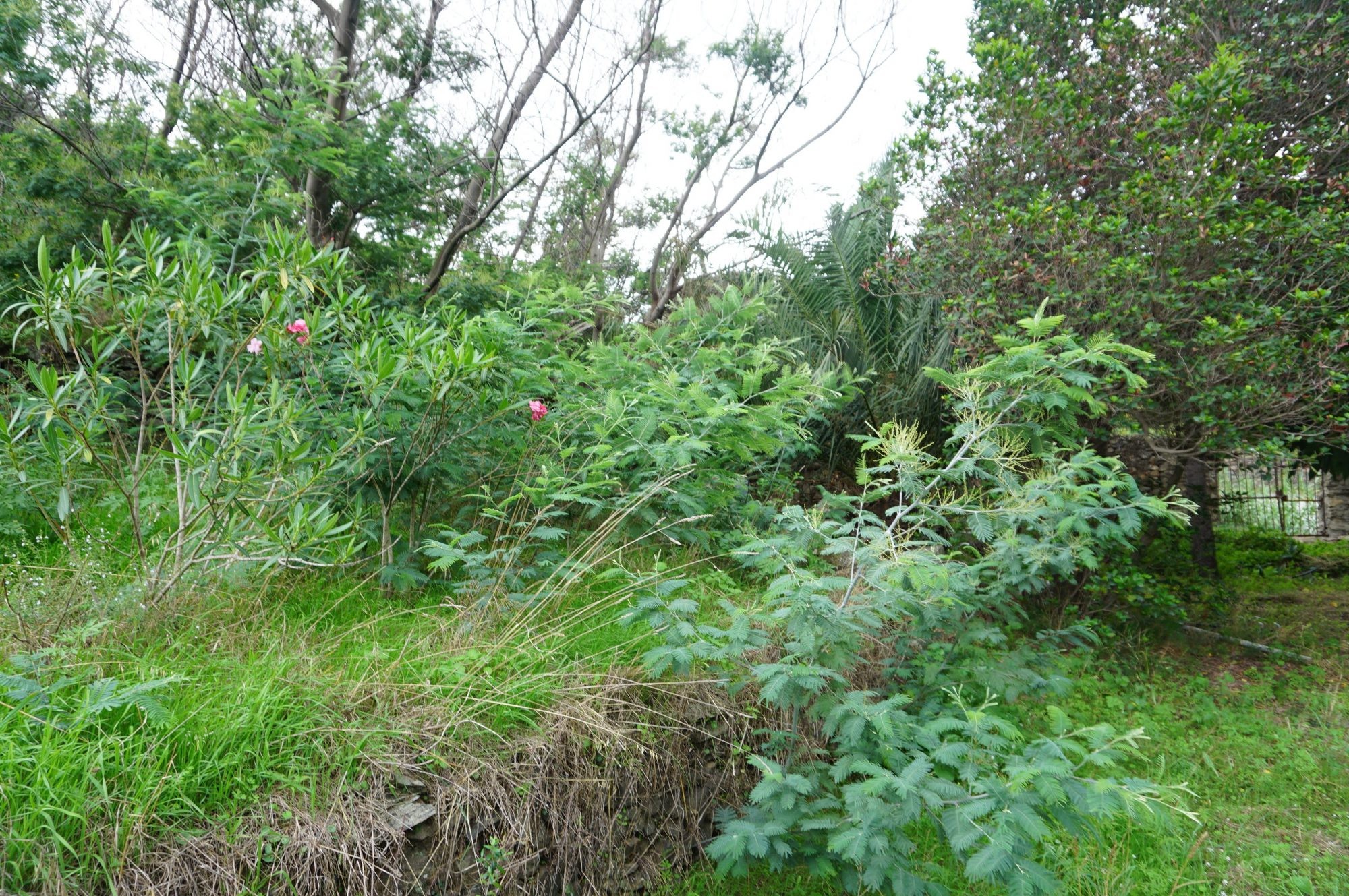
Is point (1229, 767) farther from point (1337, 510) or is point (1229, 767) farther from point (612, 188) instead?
point (612, 188)

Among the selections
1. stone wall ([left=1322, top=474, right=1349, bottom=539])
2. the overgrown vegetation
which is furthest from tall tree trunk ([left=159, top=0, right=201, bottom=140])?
stone wall ([left=1322, top=474, right=1349, bottom=539])

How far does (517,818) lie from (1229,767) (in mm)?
3201

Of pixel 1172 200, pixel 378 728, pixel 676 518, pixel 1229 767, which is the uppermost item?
pixel 1172 200

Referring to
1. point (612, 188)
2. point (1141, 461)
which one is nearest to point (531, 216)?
point (612, 188)

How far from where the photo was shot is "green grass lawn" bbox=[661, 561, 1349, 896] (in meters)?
2.76

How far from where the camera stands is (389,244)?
20.8 feet

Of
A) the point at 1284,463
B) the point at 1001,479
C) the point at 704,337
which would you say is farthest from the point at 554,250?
the point at 1001,479

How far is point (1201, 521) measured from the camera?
5.98m

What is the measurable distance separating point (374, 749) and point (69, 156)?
5238 millimetres

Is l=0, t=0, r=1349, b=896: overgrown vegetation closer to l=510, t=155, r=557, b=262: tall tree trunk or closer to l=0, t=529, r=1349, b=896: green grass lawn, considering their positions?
l=0, t=529, r=1349, b=896: green grass lawn

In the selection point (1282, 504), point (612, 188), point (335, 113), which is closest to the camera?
point (335, 113)

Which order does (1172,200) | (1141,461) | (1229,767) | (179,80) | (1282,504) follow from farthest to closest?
(1282,504), (179,80), (1141,461), (1172,200), (1229,767)

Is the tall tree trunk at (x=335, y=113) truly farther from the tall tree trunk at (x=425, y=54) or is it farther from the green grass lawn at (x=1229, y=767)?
the green grass lawn at (x=1229, y=767)

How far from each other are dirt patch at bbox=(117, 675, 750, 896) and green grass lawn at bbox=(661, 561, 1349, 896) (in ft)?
0.97
